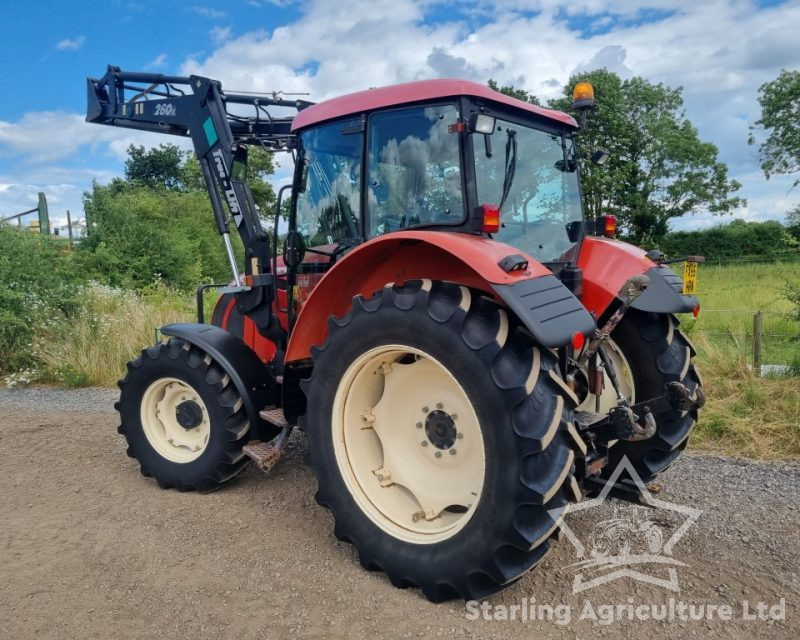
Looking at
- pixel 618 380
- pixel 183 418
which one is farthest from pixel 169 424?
pixel 618 380

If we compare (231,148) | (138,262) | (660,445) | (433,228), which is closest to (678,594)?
(660,445)

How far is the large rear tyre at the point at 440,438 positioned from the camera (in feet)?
8.17

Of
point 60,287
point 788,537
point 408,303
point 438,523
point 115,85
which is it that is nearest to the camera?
point 408,303

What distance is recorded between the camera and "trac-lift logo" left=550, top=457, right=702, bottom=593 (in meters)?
2.93

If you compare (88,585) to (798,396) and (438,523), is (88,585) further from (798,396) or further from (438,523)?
(798,396)

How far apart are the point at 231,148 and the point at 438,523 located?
2.88 m

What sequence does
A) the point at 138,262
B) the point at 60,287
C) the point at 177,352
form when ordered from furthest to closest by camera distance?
the point at 138,262 → the point at 60,287 → the point at 177,352

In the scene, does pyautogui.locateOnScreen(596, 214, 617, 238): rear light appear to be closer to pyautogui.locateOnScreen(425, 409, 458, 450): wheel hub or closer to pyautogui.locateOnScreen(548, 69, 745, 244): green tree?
pyautogui.locateOnScreen(425, 409, 458, 450): wheel hub

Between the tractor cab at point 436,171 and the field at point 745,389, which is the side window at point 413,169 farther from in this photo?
the field at point 745,389

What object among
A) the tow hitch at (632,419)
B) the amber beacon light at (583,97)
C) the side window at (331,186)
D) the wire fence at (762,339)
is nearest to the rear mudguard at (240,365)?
the side window at (331,186)

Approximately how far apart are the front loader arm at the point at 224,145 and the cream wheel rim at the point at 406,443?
1408 mm

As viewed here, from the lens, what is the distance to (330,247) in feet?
12.1

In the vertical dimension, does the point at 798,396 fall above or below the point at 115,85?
below

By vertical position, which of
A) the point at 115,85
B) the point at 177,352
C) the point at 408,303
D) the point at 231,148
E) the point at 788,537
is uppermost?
the point at 115,85
